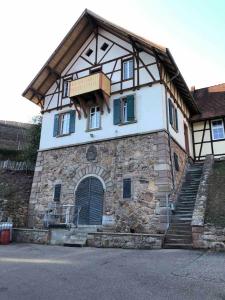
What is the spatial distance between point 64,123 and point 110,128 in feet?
11.2

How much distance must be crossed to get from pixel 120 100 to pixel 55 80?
5.28m

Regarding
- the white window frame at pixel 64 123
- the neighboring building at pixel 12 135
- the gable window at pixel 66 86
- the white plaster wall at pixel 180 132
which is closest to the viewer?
the white plaster wall at pixel 180 132

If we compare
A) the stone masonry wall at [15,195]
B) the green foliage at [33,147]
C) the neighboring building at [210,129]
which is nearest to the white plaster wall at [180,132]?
the neighboring building at [210,129]

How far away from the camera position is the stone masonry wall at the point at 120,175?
12547mm

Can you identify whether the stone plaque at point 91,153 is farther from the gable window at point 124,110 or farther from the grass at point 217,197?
the grass at point 217,197

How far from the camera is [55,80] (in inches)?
710

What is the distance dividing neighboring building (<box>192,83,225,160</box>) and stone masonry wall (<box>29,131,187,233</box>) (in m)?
6.11

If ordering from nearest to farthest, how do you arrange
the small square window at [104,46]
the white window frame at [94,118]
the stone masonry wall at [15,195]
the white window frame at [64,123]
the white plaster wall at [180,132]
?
the white plaster wall at [180,132] < the white window frame at [94,118] < the stone masonry wall at [15,195] < the small square window at [104,46] < the white window frame at [64,123]

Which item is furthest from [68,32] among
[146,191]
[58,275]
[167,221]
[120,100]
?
[58,275]

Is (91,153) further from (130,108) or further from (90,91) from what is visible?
(90,91)

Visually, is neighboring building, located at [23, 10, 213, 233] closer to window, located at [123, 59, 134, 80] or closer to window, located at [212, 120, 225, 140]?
window, located at [123, 59, 134, 80]

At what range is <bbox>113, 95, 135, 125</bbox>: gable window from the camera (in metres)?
14.5

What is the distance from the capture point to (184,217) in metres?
11.9

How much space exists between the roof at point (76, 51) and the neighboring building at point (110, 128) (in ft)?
0.20
